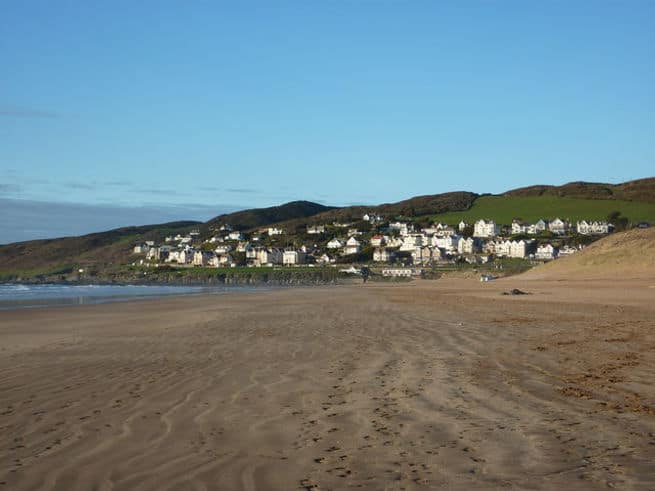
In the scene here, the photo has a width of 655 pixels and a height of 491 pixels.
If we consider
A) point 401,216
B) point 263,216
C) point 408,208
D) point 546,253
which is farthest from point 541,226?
point 263,216

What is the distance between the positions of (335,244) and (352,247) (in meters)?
7.75

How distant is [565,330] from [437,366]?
5614 millimetres

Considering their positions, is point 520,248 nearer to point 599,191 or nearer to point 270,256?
point 270,256

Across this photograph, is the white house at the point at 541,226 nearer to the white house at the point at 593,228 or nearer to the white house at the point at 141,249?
the white house at the point at 593,228

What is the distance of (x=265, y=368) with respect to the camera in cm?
970

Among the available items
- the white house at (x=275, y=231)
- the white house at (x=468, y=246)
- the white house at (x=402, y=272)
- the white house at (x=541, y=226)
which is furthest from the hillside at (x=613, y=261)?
the white house at (x=275, y=231)

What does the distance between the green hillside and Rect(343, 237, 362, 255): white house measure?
21.6 metres

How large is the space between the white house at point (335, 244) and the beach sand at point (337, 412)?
104 m

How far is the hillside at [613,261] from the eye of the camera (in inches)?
1368

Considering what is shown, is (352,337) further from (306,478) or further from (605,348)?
(306,478)

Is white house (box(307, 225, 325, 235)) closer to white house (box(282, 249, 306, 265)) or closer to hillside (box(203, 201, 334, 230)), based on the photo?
white house (box(282, 249, 306, 265))

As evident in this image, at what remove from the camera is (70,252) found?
5723 inches

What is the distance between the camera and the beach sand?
15.5 ft

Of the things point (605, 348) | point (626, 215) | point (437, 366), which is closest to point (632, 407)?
point (437, 366)
